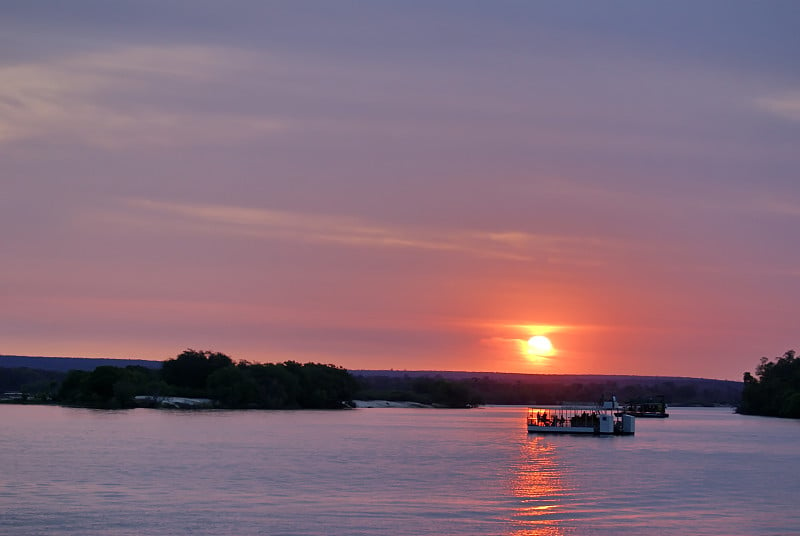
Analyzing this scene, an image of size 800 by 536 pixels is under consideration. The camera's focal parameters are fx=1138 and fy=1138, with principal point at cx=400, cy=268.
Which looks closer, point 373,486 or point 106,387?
point 373,486

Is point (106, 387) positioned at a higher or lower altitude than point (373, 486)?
higher

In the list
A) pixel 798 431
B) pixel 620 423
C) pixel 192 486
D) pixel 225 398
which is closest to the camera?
pixel 192 486

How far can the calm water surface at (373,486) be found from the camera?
151 ft

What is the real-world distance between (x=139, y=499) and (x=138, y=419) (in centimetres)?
8605

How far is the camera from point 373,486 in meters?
60.2

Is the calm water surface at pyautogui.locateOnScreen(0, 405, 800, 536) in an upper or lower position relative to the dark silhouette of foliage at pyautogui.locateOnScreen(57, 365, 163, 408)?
lower

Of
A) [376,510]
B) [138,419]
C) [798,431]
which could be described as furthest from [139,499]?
[798,431]

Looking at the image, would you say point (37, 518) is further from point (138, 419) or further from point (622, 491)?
point (138, 419)

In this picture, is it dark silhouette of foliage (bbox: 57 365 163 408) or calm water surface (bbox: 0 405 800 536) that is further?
dark silhouette of foliage (bbox: 57 365 163 408)

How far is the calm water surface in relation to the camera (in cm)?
4616

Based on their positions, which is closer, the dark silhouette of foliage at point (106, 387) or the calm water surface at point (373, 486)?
the calm water surface at point (373, 486)

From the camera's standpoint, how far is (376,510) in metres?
50.2

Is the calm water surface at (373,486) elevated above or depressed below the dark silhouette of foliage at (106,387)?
below

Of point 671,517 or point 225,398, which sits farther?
point 225,398
